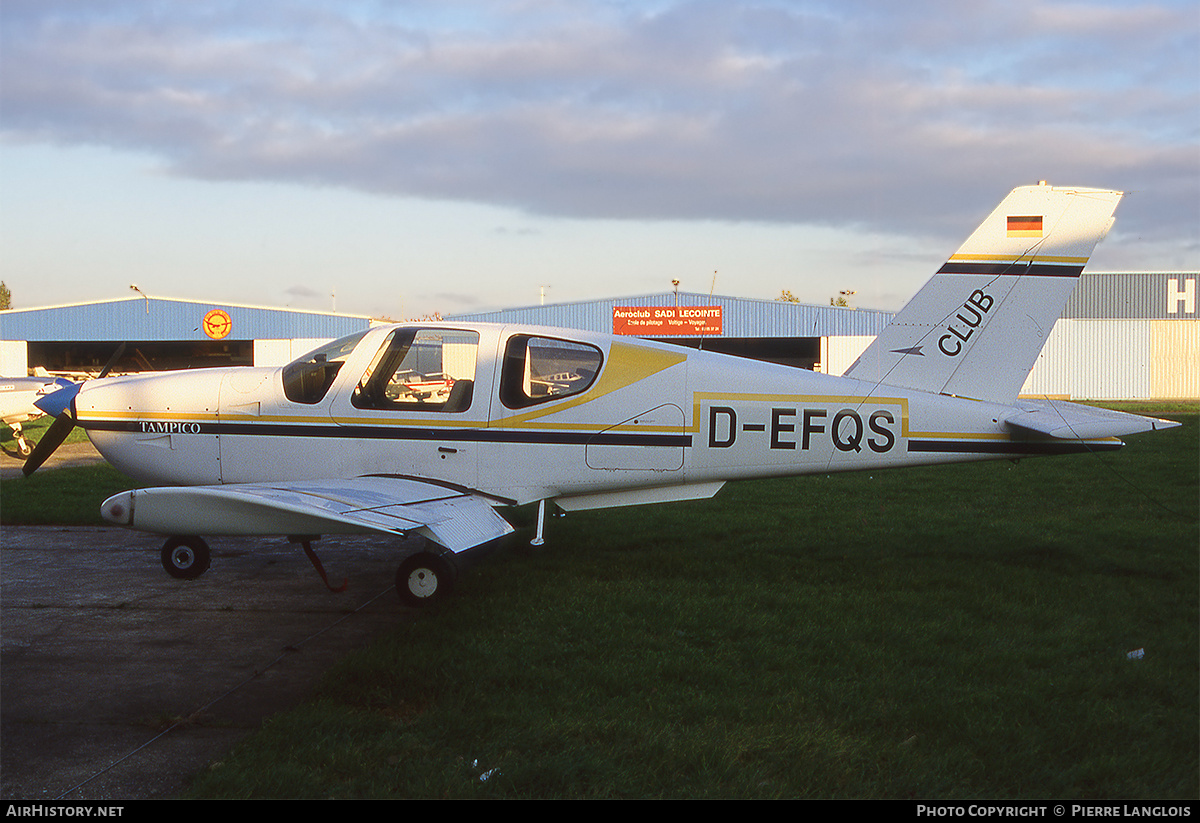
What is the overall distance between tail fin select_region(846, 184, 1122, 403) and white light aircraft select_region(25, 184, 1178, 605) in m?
0.01

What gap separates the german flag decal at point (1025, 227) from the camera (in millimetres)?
7250

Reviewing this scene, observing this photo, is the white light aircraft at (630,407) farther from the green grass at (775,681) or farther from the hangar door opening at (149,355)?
the hangar door opening at (149,355)

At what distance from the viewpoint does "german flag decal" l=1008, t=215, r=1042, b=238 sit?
285 inches

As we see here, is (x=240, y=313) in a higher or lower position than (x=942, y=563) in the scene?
higher

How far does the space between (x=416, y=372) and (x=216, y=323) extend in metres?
36.4

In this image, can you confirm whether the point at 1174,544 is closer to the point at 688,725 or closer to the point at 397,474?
the point at 688,725

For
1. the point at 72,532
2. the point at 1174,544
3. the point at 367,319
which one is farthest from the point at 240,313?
the point at 1174,544

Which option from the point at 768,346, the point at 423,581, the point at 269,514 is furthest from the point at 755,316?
the point at 269,514

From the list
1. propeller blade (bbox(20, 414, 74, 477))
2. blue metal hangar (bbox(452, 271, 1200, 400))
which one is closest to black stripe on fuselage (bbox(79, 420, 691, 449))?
propeller blade (bbox(20, 414, 74, 477))

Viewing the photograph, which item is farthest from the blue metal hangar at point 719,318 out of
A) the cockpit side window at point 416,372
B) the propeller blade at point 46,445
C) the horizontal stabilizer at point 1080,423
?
the horizontal stabilizer at point 1080,423

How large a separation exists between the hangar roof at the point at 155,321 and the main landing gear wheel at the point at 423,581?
3431 cm

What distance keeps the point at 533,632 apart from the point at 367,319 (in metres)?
35.9

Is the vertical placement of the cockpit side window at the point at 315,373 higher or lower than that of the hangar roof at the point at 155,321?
lower

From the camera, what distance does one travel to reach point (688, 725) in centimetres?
421
